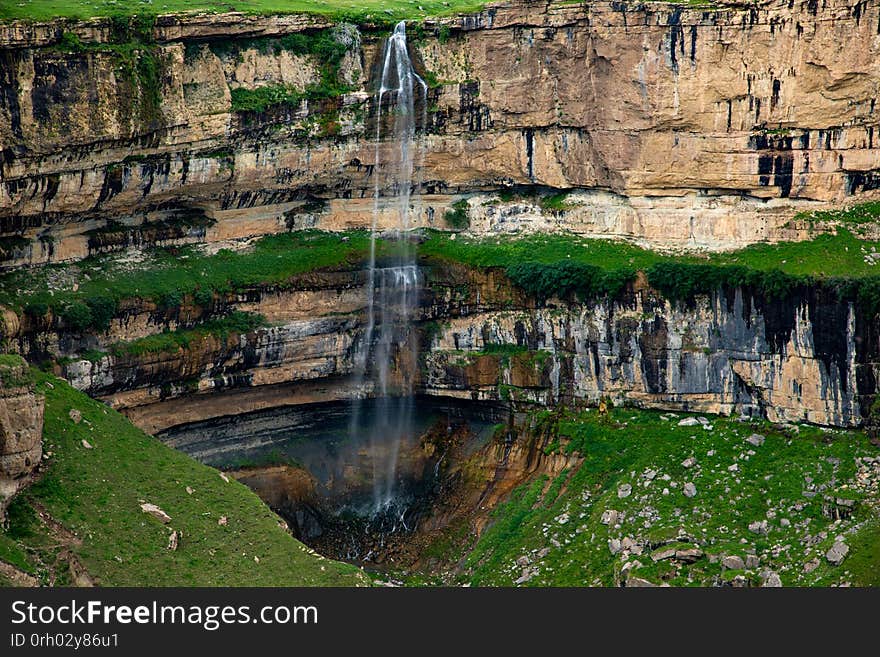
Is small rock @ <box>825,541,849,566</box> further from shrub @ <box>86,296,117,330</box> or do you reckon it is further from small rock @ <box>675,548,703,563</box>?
shrub @ <box>86,296,117,330</box>

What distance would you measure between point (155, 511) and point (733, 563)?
1783 centimetres

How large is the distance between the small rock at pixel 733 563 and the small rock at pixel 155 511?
677 inches

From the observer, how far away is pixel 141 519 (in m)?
62.9

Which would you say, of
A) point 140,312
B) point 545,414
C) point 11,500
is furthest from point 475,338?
point 11,500

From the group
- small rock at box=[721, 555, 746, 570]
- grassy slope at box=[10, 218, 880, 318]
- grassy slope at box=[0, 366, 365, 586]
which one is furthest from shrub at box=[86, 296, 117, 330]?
small rock at box=[721, 555, 746, 570]

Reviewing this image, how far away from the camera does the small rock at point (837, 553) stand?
63781 millimetres

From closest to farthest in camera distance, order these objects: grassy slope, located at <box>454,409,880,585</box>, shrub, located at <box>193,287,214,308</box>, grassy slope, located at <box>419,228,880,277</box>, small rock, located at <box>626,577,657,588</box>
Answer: small rock, located at <box>626,577,657,588</box>, grassy slope, located at <box>454,409,880,585</box>, grassy slope, located at <box>419,228,880,277</box>, shrub, located at <box>193,287,214,308</box>

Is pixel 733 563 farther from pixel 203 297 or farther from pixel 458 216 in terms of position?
pixel 203 297

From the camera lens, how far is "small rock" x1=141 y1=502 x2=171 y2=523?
6319 centimetres

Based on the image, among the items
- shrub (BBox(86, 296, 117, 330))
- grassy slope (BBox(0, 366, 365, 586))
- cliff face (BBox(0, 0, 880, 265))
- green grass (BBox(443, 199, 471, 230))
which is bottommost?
grassy slope (BBox(0, 366, 365, 586))

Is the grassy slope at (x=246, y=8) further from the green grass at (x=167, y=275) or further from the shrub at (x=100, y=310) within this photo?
the shrub at (x=100, y=310)

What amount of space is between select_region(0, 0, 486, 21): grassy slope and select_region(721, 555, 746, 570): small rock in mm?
24454

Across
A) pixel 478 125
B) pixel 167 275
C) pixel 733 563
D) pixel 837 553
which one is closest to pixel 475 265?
pixel 478 125

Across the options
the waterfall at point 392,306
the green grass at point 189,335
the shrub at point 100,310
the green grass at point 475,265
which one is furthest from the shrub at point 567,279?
the shrub at point 100,310
